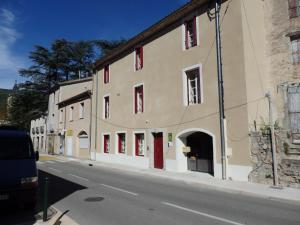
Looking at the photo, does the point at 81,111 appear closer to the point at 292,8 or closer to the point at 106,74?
the point at 106,74

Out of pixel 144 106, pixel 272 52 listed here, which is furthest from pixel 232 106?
pixel 144 106

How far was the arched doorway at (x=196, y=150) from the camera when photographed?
15.3m

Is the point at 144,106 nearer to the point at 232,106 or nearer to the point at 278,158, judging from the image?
the point at 232,106

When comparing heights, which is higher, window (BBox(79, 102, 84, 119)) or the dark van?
window (BBox(79, 102, 84, 119))

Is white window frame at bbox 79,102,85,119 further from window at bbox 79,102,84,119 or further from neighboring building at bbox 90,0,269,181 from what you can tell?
neighboring building at bbox 90,0,269,181

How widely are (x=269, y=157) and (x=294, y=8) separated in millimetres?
7530

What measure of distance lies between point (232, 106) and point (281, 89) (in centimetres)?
273

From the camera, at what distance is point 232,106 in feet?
43.2

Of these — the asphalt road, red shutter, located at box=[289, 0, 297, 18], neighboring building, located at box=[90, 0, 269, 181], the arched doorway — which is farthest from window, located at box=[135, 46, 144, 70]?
the asphalt road

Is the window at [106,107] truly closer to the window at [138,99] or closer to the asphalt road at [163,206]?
the window at [138,99]

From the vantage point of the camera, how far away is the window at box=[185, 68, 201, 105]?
15625mm

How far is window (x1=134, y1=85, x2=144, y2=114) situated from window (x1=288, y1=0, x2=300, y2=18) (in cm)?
1042

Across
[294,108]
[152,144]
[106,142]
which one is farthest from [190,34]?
[106,142]

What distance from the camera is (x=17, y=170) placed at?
687 cm
